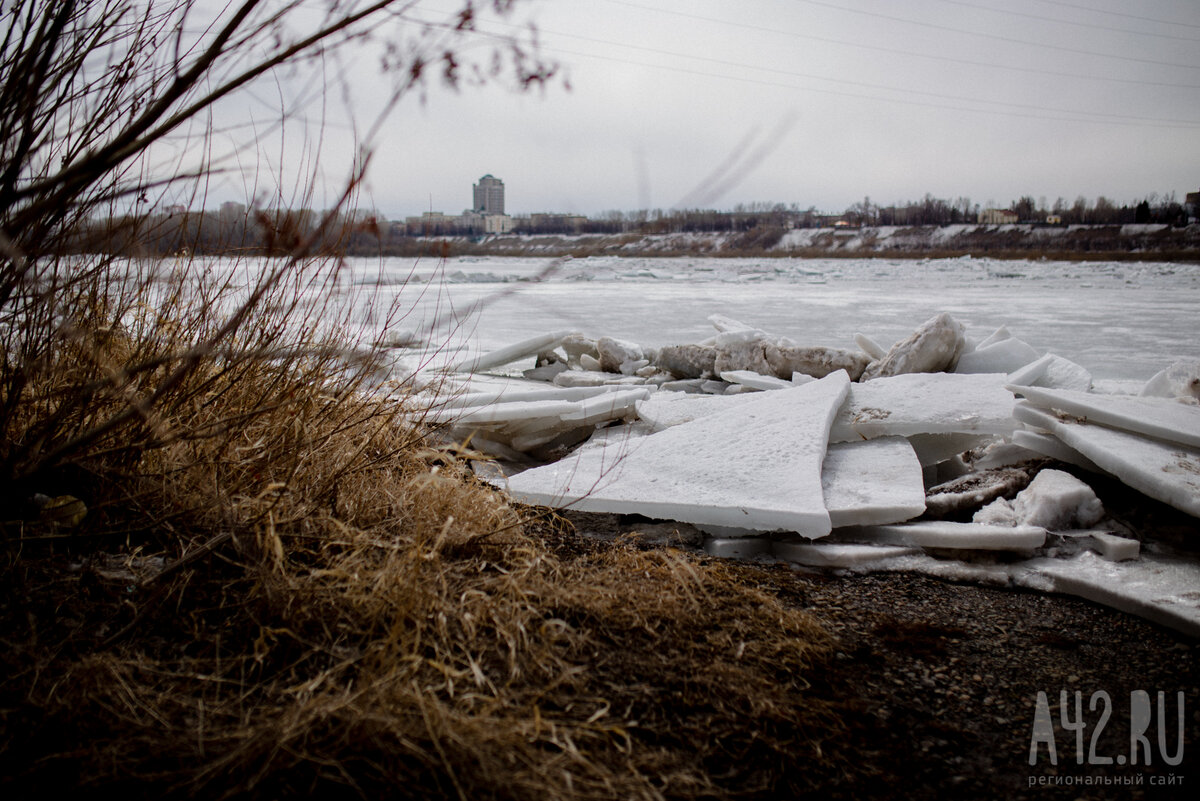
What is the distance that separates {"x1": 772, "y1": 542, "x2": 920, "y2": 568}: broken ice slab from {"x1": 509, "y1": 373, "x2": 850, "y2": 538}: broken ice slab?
0.44ft

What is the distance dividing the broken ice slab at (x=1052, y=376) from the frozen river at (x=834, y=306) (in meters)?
1.11

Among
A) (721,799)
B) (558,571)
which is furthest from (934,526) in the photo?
(721,799)

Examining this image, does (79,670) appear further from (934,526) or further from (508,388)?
(508,388)

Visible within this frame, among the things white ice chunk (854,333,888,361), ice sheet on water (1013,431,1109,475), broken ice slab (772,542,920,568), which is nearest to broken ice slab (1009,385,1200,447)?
ice sheet on water (1013,431,1109,475)

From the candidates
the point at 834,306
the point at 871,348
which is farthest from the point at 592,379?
the point at 834,306

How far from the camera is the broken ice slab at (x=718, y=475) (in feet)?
8.53

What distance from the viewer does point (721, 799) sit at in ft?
4.44

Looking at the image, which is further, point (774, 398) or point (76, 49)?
point (774, 398)

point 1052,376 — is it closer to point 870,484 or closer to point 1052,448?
point 1052,448

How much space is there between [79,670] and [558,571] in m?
1.10

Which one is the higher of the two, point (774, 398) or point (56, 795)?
point (774, 398)

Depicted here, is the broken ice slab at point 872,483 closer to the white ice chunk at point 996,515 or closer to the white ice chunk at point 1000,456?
the white ice chunk at point 996,515

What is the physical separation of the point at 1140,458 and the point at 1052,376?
1.87m

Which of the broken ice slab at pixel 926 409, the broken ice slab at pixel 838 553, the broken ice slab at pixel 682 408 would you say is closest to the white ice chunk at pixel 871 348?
the broken ice slab at pixel 926 409
